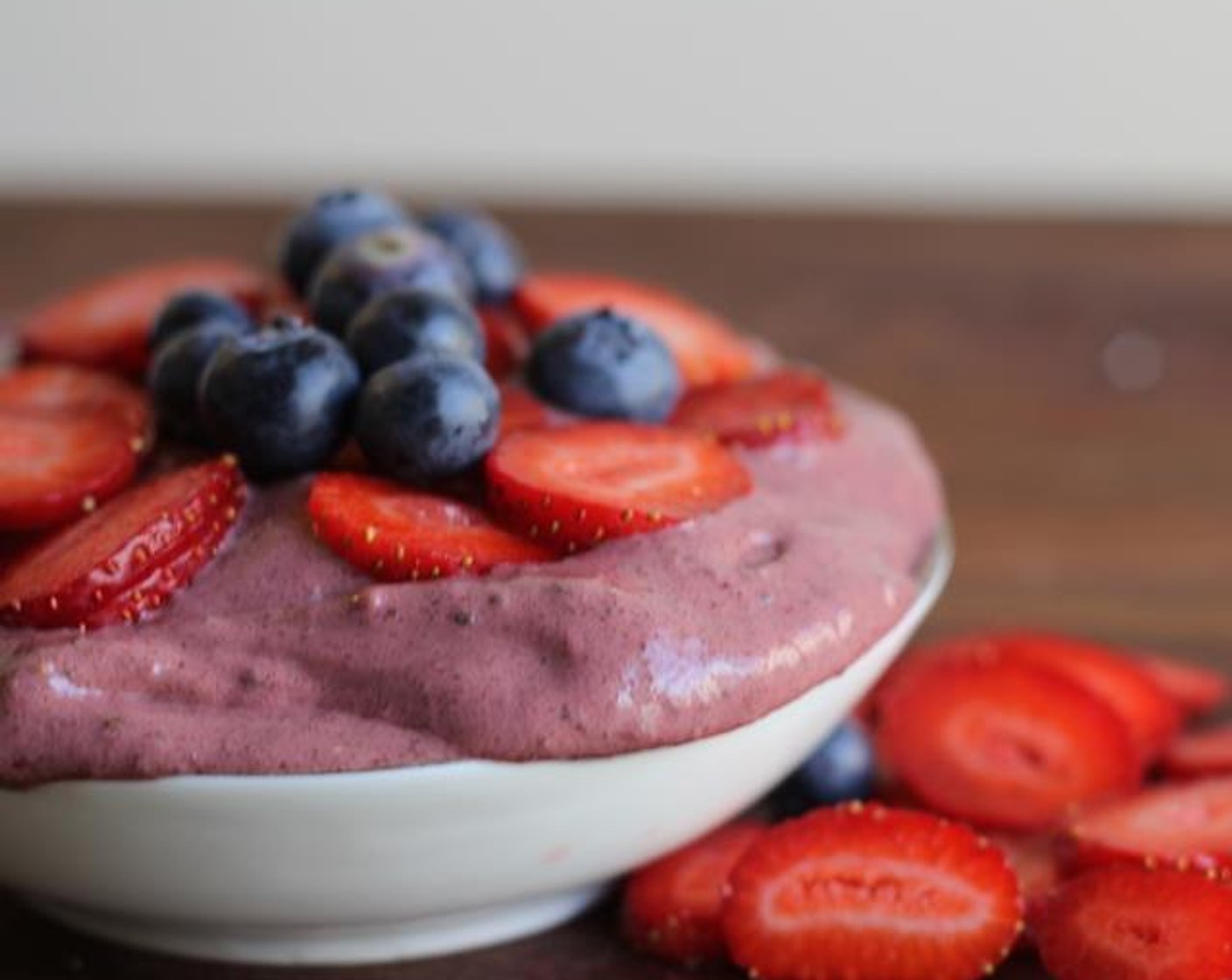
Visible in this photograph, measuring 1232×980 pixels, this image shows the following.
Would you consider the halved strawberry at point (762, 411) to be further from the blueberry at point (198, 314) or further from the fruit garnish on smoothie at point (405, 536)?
the blueberry at point (198, 314)

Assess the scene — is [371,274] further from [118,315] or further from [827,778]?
[827,778]

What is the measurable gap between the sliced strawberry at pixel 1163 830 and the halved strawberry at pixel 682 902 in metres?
0.20

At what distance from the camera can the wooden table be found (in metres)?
2.07

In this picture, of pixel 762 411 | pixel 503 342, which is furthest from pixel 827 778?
pixel 503 342

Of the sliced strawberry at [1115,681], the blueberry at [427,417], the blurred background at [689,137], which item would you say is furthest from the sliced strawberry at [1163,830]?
the blurred background at [689,137]

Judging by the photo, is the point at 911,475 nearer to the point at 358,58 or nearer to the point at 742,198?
the point at 742,198

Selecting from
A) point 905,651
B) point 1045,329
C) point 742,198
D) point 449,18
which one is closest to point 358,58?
point 449,18

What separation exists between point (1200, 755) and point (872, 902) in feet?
1.35

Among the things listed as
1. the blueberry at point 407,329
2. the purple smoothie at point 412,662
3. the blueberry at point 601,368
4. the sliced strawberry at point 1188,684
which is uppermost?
the blueberry at point 407,329

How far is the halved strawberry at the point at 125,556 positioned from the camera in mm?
1264

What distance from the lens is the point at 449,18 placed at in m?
3.27

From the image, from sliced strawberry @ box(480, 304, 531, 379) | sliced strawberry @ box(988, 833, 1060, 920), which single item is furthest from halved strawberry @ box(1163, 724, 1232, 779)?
sliced strawberry @ box(480, 304, 531, 379)

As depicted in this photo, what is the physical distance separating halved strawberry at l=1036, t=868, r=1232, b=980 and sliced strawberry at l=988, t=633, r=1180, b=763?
0.96 ft

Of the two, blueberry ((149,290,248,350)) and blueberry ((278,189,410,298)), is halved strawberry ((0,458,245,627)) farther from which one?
blueberry ((278,189,410,298))
